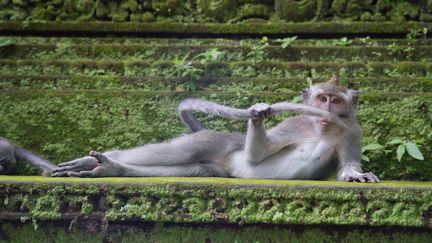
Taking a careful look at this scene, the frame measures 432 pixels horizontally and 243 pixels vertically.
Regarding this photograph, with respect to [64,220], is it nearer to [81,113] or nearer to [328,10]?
[81,113]

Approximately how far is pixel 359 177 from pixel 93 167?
1.68 m

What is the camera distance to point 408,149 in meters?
4.71

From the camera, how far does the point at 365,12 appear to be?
20.1ft

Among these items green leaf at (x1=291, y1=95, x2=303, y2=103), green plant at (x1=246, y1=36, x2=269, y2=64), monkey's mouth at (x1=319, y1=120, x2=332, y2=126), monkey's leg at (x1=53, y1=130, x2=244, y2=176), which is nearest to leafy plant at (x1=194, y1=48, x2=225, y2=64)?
green plant at (x1=246, y1=36, x2=269, y2=64)

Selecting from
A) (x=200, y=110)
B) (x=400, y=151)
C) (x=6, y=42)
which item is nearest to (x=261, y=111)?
(x=200, y=110)

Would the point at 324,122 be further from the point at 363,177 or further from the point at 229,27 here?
the point at 229,27

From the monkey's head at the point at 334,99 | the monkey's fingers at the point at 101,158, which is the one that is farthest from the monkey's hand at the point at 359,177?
the monkey's fingers at the point at 101,158

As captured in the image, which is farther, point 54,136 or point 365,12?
point 365,12

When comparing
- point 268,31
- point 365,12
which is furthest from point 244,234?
point 365,12

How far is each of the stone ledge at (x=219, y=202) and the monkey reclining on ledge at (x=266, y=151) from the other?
0.64m

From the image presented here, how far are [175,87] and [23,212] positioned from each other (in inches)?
78.6

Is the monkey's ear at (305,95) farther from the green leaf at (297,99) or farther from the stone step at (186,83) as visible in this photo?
the stone step at (186,83)

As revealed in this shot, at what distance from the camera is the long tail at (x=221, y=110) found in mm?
4090

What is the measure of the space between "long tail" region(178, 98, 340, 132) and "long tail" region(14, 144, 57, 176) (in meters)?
1.00
